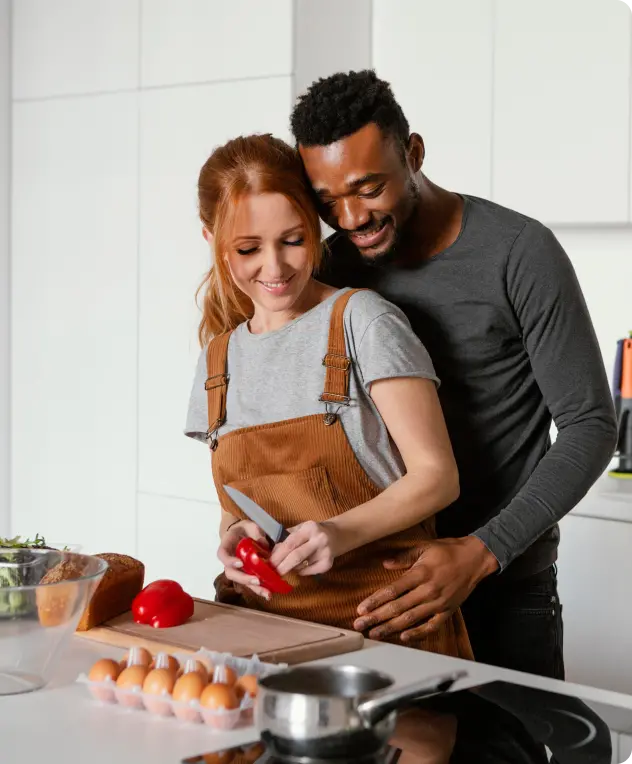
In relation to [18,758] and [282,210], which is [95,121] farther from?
[18,758]

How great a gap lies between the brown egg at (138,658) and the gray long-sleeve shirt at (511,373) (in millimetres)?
548

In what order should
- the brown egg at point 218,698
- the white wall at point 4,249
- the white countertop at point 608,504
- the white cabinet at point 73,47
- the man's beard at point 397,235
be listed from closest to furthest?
the brown egg at point 218,698 → the man's beard at point 397,235 → the white countertop at point 608,504 → the white cabinet at point 73,47 → the white wall at point 4,249

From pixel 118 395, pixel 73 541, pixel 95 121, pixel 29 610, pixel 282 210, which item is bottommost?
pixel 73 541

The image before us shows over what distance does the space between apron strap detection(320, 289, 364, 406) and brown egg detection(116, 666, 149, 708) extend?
52 centimetres

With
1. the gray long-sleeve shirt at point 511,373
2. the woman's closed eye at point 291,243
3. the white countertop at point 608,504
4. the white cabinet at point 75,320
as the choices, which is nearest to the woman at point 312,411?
the woman's closed eye at point 291,243

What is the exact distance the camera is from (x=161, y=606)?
1423 mm

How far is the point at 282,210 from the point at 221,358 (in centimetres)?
25

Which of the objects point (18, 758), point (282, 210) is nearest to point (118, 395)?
point (282, 210)

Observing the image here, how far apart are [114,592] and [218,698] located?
0.45 m

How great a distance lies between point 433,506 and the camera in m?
1.49

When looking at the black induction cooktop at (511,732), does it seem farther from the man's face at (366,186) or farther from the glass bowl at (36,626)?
the man's face at (366,186)

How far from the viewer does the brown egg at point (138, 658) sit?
116 centimetres

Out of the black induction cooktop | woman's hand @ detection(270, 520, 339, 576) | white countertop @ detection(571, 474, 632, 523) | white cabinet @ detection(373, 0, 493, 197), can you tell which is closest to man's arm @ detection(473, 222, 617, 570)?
woman's hand @ detection(270, 520, 339, 576)

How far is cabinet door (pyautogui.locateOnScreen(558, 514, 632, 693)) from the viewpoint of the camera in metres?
2.46
